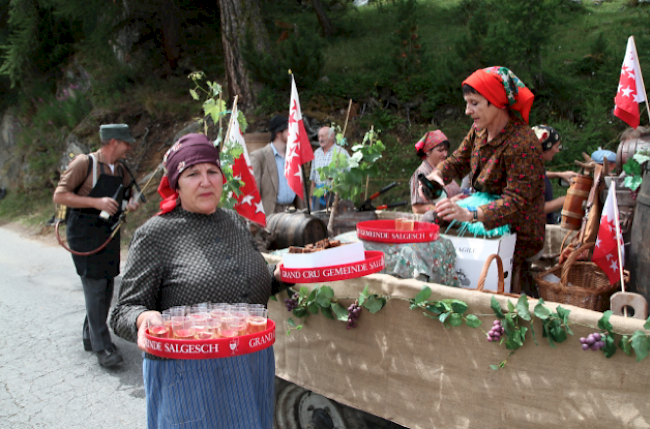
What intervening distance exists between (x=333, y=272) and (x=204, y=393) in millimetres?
Result: 672

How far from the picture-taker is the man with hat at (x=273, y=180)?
5688mm

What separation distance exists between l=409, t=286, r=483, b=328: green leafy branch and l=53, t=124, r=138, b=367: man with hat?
3097 millimetres

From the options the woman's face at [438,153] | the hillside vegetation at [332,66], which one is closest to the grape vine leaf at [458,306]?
the woman's face at [438,153]

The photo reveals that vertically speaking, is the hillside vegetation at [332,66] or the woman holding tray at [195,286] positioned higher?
the hillside vegetation at [332,66]

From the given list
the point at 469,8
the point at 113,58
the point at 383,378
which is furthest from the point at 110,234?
the point at 469,8

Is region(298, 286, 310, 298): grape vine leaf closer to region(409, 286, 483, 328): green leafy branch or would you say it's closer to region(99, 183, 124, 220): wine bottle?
region(409, 286, 483, 328): green leafy branch

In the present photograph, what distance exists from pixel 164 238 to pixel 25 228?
12.1m

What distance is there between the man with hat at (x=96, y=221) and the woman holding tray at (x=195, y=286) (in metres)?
2.44

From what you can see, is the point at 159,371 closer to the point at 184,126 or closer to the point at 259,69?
the point at 259,69

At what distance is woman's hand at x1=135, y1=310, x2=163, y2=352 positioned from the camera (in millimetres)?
1836

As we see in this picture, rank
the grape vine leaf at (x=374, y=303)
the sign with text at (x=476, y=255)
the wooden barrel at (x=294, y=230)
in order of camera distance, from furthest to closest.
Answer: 1. the wooden barrel at (x=294, y=230)
2. the sign with text at (x=476, y=255)
3. the grape vine leaf at (x=374, y=303)

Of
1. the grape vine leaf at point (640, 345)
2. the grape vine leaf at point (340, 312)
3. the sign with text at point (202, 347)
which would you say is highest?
the sign with text at point (202, 347)

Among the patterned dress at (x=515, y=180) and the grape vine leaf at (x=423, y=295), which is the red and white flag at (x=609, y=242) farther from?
the grape vine leaf at (x=423, y=295)

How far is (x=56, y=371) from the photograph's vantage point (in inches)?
176
